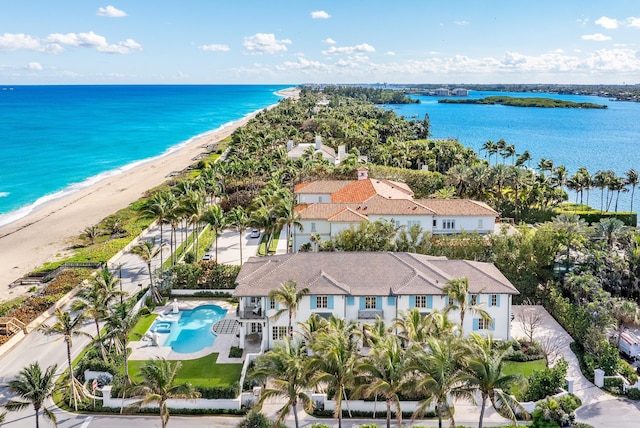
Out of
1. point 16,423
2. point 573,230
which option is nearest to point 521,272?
point 573,230

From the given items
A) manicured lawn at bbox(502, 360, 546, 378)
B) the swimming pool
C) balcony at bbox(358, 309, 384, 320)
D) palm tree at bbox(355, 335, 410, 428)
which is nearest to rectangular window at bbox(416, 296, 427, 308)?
balcony at bbox(358, 309, 384, 320)

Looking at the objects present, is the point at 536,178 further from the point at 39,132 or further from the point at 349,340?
the point at 39,132

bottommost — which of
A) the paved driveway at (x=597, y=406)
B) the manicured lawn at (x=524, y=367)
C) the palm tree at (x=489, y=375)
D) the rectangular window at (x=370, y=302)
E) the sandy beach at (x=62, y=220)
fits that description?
the sandy beach at (x=62, y=220)

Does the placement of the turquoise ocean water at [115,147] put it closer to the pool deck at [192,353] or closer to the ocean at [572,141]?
the ocean at [572,141]

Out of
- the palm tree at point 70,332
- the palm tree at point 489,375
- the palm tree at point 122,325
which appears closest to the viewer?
the palm tree at point 489,375

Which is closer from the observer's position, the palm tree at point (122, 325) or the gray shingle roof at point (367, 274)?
the palm tree at point (122, 325)

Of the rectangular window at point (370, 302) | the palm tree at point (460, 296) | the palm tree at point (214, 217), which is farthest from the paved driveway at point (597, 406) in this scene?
the palm tree at point (214, 217)
